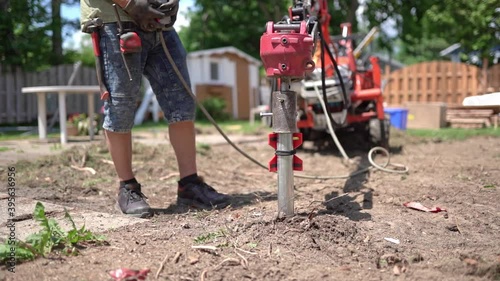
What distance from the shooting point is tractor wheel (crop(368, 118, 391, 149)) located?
5746mm

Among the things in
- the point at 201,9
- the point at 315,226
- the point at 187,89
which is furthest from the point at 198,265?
the point at 201,9

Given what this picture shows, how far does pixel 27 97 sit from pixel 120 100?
11.1 meters

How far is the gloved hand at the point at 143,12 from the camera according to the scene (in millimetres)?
2755

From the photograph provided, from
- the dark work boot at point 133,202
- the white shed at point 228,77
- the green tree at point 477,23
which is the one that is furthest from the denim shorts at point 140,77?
the white shed at point 228,77

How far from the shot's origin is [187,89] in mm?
3133

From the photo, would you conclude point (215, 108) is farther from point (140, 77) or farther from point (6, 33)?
point (140, 77)

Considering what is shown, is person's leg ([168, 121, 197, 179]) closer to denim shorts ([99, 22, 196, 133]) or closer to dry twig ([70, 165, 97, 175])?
denim shorts ([99, 22, 196, 133])

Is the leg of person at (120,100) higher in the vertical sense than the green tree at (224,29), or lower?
lower

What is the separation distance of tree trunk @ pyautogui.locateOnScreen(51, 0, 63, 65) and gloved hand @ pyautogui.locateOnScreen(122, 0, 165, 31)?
12.4 m

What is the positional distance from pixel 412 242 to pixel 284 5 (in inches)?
601

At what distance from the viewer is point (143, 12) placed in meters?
2.77

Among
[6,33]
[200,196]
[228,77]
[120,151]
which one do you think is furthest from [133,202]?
[228,77]

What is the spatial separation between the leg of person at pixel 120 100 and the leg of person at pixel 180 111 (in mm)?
198

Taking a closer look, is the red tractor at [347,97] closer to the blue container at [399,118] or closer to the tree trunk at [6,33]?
the blue container at [399,118]
